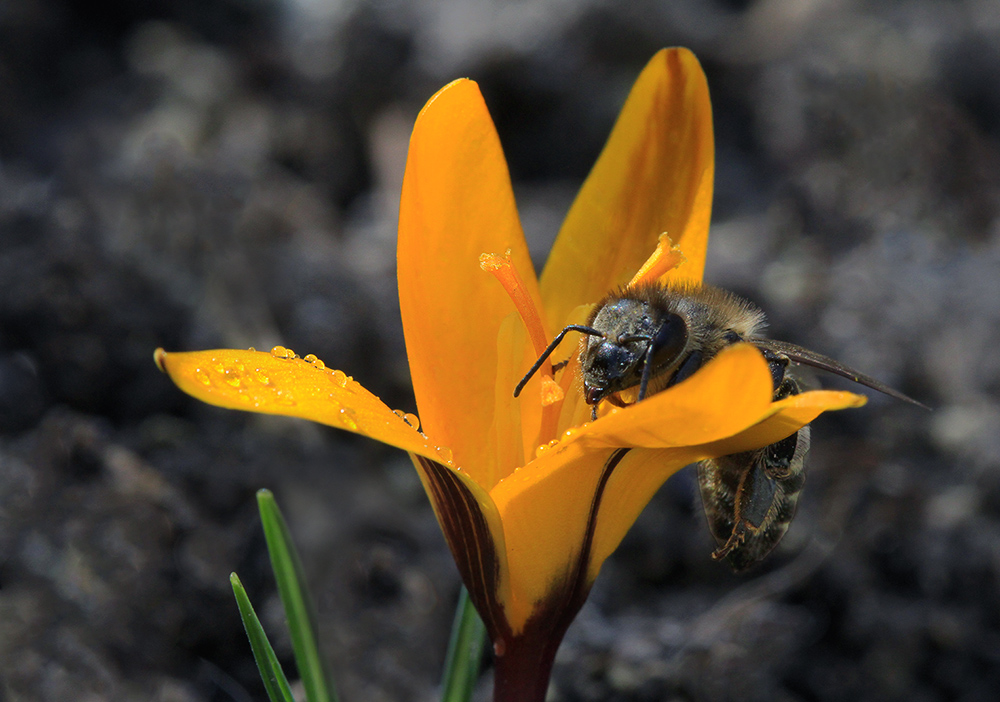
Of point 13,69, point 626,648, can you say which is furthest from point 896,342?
point 13,69

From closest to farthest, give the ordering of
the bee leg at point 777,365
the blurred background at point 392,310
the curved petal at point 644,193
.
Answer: the bee leg at point 777,365 < the curved petal at point 644,193 < the blurred background at point 392,310

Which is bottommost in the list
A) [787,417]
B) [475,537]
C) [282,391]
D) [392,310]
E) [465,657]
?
[392,310]

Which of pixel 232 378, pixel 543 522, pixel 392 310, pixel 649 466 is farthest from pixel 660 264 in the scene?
pixel 392 310

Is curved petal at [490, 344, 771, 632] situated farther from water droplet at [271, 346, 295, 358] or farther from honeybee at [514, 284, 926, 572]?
water droplet at [271, 346, 295, 358]

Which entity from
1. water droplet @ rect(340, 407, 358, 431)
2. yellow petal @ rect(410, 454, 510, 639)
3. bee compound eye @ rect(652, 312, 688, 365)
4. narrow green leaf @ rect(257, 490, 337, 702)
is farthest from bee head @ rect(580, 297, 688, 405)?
narrow green leaf @ rect(257, 490, 337, 702)

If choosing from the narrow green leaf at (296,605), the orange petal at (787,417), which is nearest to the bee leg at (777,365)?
the orange petal at (787,417)

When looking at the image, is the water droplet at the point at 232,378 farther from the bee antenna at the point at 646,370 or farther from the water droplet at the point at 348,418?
the bee antenna at the point at 646,370

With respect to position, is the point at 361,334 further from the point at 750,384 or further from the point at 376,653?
the point at 750,384

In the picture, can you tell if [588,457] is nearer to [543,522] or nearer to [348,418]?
[543,522]
